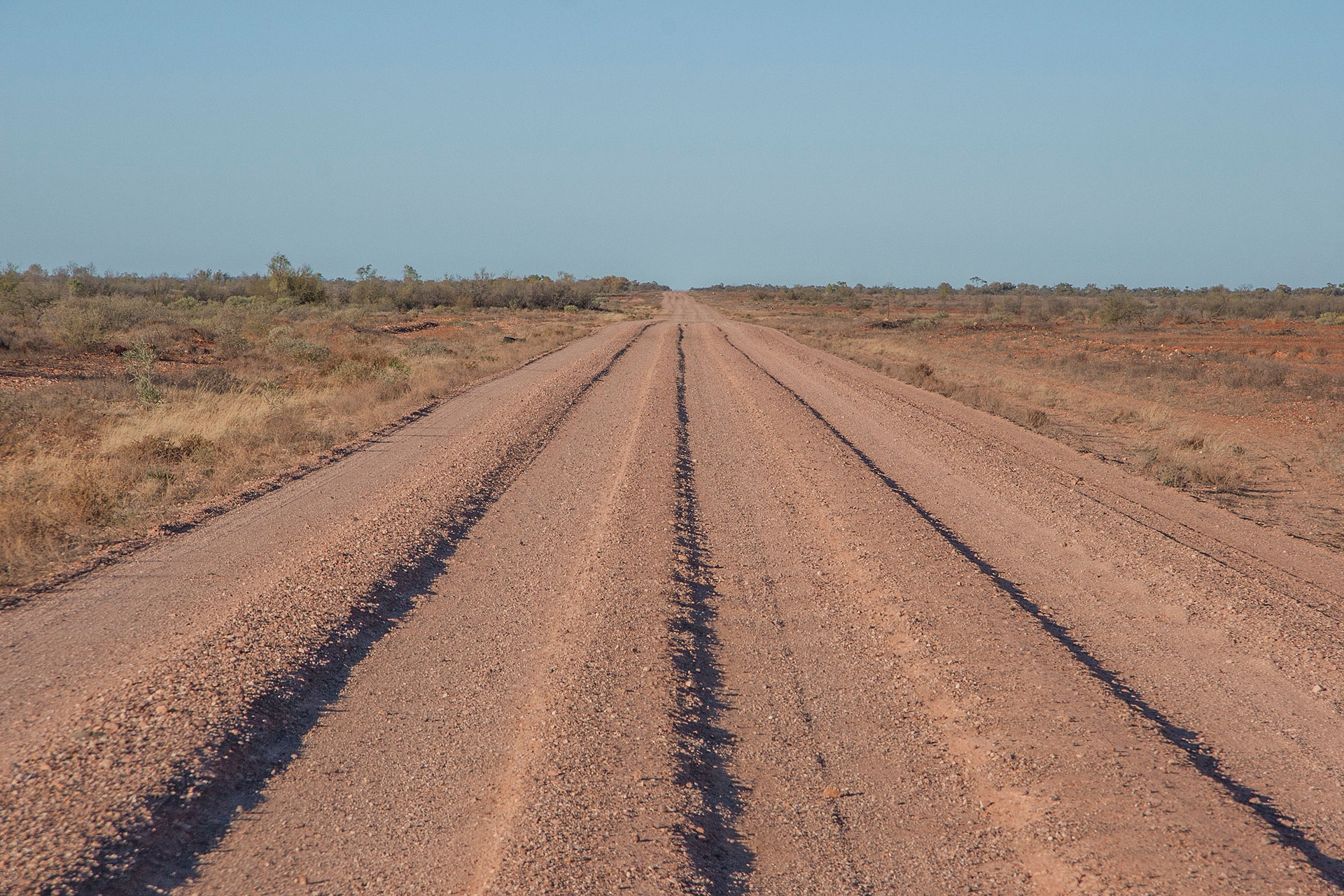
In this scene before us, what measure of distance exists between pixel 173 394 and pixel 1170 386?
24.1 m

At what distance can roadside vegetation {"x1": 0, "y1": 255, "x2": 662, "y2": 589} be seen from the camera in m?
9.23

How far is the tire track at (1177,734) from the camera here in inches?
152

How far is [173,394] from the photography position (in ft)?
Answer: 57.4

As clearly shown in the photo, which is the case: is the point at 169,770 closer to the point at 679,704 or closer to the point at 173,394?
the point at 679,704

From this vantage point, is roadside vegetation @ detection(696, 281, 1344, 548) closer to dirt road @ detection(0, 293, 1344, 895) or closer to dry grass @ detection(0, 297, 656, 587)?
dirt road @ detection(0, 293, 1344, 895)

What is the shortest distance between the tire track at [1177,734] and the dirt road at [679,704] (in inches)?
1.2

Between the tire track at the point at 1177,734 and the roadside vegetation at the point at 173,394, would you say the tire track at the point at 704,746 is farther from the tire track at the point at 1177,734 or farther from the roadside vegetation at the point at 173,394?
the roadside vegetation at the point at 173,394

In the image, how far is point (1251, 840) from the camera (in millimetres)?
3883

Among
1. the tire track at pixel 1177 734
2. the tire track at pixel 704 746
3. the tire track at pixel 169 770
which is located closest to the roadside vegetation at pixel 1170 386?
the tire track at pixel 1177 734

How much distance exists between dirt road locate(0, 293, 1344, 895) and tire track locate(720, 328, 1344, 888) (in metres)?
0.03

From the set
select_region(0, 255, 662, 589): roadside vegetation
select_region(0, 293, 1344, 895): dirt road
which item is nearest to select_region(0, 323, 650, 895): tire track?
select_region(0, 293, 1344, 895): dirt road

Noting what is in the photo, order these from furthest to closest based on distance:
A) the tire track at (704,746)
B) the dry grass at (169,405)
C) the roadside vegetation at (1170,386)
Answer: the roadside vegetation at (1170,386), the dry grass at (169,405), the tire track at (704,746)

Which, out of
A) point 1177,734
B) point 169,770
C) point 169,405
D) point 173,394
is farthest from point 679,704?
point 173,394

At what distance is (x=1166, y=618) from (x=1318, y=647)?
0.98 meters
